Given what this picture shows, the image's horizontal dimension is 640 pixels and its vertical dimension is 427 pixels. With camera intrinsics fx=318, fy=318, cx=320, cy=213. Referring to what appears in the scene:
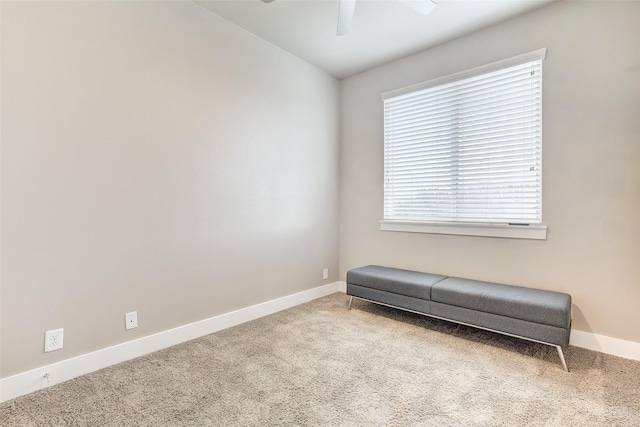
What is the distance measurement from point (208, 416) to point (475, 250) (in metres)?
2.50

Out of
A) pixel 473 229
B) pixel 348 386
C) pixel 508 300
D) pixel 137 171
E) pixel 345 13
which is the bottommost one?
pixel 348 386

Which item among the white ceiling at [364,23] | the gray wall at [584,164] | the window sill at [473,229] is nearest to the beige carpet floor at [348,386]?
the gray wall at [584,164]

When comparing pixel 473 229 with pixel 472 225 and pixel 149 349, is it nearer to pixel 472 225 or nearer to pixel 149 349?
pixel 472 225

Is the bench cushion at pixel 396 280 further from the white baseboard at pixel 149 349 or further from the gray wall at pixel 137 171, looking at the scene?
the white baseboard at pixel 149 349

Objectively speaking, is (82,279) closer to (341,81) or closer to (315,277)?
(315,277)

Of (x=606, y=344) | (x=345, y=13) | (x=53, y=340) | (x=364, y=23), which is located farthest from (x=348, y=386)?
(x=364, y=23)

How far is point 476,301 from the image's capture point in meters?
2.42

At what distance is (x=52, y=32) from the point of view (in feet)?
6.18

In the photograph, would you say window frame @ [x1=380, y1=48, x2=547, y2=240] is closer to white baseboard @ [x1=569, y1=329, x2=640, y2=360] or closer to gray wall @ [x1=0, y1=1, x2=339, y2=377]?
white baseboard @ [x1=569, y1=329, x2=640, y2=360]

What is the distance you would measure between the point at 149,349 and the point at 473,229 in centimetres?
287

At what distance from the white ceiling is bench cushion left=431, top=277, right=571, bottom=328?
224cm

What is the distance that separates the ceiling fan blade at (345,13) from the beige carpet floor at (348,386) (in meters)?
2.29

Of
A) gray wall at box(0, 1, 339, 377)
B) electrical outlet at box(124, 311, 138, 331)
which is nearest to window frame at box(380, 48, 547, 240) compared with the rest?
gray wall at box(0, 1, 339, 377)

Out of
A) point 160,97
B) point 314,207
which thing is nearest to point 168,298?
point 160,97
